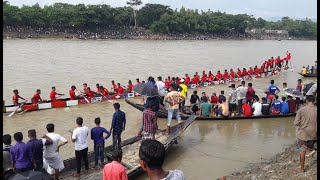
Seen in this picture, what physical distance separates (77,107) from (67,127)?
2639 mm

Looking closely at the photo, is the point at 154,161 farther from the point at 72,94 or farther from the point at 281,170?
the point at 72,94

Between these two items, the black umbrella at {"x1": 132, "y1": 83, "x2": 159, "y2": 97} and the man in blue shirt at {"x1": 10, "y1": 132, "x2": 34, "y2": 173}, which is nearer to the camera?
the man in blue shirt at {"x1": 10, "y1": 132, "x2": 34, "y2": 173}

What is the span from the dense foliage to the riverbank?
7136 centimetres

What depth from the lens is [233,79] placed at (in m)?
24.2

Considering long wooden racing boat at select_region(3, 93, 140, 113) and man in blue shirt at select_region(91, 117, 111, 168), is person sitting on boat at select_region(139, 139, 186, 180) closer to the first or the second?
man in blue shirt at select_region(91, 117, 111, 168)

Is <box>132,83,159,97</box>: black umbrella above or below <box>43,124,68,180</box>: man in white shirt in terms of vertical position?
above

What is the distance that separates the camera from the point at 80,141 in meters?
7.66

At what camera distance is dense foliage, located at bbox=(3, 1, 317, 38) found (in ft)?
250

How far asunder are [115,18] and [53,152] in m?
84.0

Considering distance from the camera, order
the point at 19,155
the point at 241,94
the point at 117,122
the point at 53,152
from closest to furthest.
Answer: the point at 19,155 → the point at 53,152 → the point at 117,122 → the point at 241,94

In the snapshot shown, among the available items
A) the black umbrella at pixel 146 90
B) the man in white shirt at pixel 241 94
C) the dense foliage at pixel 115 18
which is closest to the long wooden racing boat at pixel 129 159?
the black umbrella at pixel 146 90

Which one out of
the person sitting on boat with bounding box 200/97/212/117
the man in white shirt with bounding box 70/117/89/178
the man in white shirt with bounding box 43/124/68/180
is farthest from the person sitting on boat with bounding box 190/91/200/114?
the man in white shirt with bounding box 43/124/68/180

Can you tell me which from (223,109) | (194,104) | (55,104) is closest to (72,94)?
(55,104)

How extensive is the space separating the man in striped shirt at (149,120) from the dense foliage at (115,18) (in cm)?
7081
